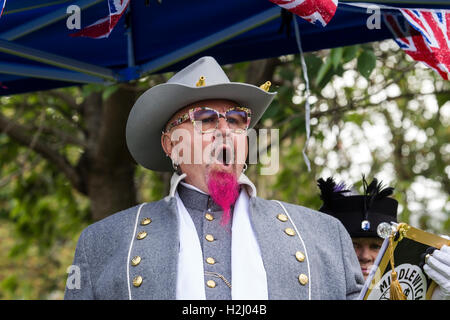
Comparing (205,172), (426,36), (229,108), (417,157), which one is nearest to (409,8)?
(426,36)

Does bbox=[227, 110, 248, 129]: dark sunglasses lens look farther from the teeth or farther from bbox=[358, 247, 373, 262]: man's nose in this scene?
bbox=[358, 247, 373, 262]: man's nose

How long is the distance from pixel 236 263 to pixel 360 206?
3.56 feet

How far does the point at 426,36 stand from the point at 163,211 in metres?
1.22

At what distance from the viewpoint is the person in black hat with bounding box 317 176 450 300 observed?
3262 mm

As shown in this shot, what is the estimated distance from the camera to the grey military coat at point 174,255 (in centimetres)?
244

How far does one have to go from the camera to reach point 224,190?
8.58 ft

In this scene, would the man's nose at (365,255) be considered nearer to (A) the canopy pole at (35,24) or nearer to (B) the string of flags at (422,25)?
(B) the string of flags at (422,25)

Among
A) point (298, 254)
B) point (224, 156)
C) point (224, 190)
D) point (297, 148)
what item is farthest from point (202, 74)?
point (297, 148)

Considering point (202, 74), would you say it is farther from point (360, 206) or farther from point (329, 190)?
point (360, 206)

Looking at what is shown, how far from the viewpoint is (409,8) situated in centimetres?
262

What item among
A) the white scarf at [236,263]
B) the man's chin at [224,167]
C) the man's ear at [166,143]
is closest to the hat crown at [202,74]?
the man's ear at [166,143]

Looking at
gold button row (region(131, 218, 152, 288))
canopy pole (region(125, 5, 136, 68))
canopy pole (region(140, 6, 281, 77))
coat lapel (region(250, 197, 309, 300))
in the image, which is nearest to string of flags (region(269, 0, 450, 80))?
canopy pole (region(140, 6, 281, 77))
